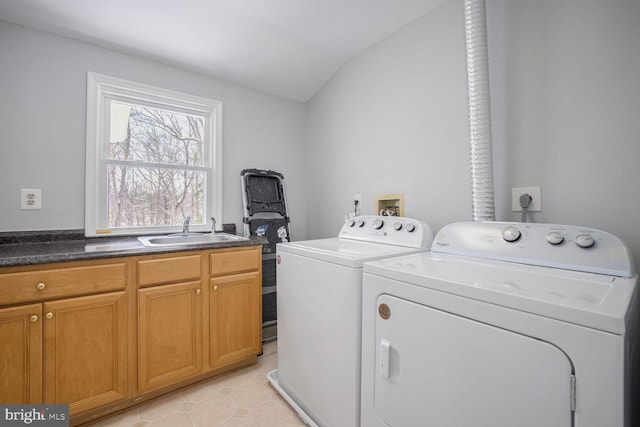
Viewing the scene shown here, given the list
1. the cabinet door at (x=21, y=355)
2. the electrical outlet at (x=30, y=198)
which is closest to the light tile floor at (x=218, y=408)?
the cabinet door at (x=21, y=355)

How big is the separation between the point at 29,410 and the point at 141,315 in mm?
560

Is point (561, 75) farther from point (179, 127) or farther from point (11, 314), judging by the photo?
point (11, 314)

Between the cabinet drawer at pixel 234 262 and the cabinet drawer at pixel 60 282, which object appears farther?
the cabinet drawer at pixel 234 262

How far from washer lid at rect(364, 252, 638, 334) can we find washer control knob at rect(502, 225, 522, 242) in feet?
0.39

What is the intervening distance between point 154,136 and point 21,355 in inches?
63.1

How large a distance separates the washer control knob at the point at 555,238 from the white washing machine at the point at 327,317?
1.77ft

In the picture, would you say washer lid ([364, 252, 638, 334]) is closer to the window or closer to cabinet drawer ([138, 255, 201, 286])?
cabinet drawer ([138, 255, 201, 286])

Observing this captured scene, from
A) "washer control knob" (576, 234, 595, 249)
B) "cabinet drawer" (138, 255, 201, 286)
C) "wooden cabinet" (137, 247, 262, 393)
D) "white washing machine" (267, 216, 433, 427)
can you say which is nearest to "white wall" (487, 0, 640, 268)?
"washer control knob" (576, 234, 595, 249)

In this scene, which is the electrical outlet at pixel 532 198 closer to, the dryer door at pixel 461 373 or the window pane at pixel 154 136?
the dryer door at pixel 461 373

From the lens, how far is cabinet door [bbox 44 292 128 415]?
1334 mm

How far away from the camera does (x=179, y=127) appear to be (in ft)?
7.63

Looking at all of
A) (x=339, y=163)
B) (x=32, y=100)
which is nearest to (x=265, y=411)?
(x=339, y=163)

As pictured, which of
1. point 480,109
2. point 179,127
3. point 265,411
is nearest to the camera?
point 480,109

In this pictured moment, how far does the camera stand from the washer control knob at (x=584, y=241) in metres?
0.98
